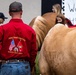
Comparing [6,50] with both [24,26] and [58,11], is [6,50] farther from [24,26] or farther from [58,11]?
[58,11]

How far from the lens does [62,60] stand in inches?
171

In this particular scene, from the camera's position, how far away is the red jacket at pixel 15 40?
4.63m

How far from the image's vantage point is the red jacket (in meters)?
4.63

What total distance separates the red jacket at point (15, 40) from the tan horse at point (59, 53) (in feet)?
0.82

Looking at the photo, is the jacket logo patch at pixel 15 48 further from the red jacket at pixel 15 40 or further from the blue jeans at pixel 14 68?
the blue jeans at pixel 14 68

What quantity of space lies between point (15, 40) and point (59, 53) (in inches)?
24.2

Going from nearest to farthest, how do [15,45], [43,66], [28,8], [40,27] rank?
[15,45], [43,66], [40,27], [28,8]

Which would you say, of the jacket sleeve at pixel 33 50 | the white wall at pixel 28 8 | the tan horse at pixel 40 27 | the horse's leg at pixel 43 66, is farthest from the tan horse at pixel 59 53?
the white wall at pixel 28 8

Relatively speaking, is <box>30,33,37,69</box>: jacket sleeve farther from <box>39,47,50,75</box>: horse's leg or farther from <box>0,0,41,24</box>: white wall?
<box>0,0,41,24</box>: white wall

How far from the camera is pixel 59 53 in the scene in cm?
439

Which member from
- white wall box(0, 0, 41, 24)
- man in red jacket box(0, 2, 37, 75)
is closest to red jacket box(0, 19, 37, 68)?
man in red jacket box(0, 2, 37, 75)

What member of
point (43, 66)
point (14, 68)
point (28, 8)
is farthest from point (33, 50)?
point (28, 8)

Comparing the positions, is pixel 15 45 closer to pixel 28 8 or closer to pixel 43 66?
pixel 43 66

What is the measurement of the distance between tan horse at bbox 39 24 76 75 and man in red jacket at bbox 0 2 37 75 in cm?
23
